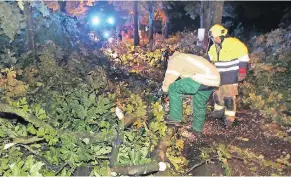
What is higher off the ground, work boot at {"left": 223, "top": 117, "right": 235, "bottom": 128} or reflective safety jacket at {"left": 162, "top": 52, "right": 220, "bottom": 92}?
reflective safety jacket at {"left": 162, "top": 52, "right": 220, "bottom": 92}

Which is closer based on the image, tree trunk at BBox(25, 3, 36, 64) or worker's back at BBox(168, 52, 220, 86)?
worker's back at BBox(168, 52, 220, 86)

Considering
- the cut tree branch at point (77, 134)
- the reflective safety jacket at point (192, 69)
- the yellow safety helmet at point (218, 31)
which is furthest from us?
the yellow safety helmet at point (218, 31)

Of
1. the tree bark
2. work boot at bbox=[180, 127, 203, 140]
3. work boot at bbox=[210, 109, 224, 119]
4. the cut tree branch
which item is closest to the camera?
the tree bark

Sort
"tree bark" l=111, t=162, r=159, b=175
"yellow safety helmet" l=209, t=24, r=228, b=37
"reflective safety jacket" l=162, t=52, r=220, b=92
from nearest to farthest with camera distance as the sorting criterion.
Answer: "tree bark" l=111, t=162, r=159, b=175 → "reflective safety jacket" l=162, t=52, r=220, b=92 → "yellow safety helmet" l=209, t=24, r=228, b=37

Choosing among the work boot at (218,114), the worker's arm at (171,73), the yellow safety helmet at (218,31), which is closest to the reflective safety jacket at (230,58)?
the yellow safety helmet at (218,31)

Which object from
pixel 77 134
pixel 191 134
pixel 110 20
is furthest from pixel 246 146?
pixel 110 20

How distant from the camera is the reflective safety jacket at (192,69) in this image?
16.1ft

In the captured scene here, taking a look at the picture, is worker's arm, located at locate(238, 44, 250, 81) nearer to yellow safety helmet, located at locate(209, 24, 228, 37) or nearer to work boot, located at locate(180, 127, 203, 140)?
yellow safety helmet, located at locate(209, 24, 228, 37)

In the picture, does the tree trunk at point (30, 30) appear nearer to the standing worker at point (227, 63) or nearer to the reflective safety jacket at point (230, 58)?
the standing worker at point (227, 63)

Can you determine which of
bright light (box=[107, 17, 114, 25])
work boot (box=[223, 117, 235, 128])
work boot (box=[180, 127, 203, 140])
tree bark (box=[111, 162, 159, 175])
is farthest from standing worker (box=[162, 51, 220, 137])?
bright light (box=[107, 17, 114, 25])

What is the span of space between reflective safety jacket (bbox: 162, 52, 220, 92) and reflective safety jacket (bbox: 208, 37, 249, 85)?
106cm

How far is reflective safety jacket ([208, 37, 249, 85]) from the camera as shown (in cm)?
578

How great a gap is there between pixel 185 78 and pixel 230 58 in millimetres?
1386

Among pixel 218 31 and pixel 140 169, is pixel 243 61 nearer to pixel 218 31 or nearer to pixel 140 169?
pixel 218 31
